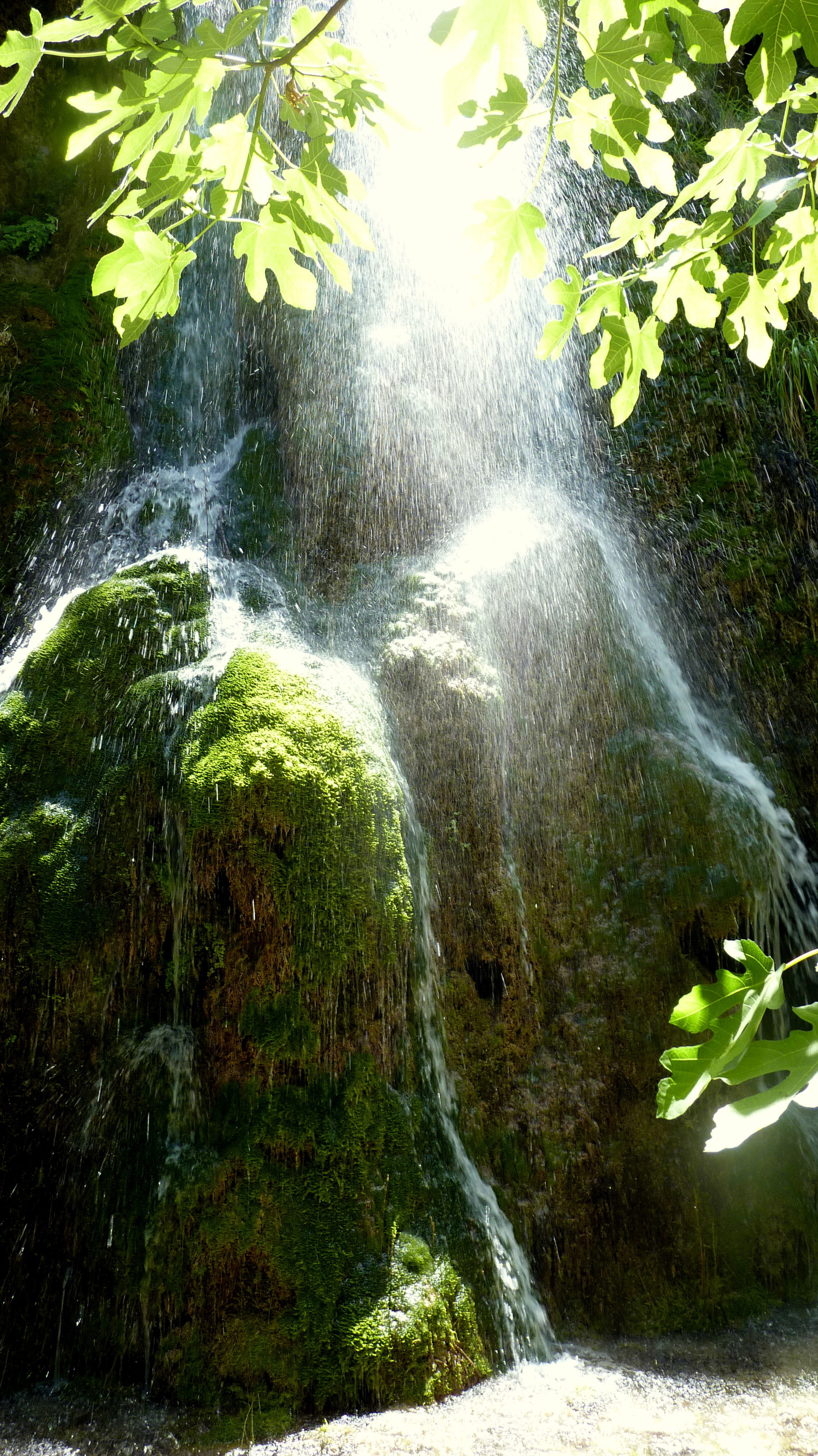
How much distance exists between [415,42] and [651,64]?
8.72 m

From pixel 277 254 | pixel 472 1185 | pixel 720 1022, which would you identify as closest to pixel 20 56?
pixel 277 254

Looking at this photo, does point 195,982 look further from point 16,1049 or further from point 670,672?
point 670,672

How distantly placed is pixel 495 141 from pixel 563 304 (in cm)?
31

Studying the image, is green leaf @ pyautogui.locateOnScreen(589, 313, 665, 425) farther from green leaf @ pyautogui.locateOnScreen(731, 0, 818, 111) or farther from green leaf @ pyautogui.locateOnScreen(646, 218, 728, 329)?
green leaf @ pyautogui.locateOnScreen(731, 0, 818, 111)

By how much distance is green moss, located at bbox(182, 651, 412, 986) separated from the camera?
164 inches

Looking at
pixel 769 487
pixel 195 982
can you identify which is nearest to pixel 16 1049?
pixel 195 982

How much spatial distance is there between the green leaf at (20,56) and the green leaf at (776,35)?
3.24 ft

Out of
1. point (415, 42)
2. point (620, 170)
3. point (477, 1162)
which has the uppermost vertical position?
point (415, 42)

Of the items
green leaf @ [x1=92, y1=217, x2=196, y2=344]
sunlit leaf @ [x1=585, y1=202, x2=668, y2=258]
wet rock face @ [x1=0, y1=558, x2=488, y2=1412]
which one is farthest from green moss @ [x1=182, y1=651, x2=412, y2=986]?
sunlit leaf @ [x1=585, y1=202, x2=668, y2=258]

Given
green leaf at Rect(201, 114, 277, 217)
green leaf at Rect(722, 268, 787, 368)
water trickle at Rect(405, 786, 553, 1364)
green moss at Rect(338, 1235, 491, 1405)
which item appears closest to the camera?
green leaf at Rect(201, 114, 277, 217)

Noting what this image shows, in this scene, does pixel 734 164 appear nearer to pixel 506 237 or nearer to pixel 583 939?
pixel 506 237

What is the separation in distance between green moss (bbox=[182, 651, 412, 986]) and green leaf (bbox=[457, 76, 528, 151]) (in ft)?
10.2

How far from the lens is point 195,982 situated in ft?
13.5

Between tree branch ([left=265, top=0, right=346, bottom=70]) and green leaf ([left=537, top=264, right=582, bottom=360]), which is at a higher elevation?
tree branch ([left=265, top=0, right=346, bottom=70])
